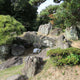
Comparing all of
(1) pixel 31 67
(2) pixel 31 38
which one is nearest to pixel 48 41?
(2) pixel 31 38

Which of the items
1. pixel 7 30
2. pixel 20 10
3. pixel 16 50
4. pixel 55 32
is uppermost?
pixel 20 10

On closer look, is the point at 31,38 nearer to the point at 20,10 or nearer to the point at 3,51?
the point at 3,51

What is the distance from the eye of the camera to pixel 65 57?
17.0ft

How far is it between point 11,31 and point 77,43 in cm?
724

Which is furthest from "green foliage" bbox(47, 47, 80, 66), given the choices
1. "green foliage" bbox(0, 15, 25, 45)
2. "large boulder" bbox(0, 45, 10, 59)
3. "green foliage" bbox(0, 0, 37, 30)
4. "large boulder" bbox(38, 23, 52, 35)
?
"green foliage" bbox(0, 0, 37, 30)

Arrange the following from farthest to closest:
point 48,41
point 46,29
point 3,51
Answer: point 46,29 → point 48,41 → point 3,51

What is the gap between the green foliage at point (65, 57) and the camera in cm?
490

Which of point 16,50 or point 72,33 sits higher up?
point 72,33

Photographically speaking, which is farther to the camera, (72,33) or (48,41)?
(48,41)

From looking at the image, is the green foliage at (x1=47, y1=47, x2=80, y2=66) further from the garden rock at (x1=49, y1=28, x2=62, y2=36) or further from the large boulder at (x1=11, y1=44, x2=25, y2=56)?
the garden rock at (x1=49, y1=28, x2=62, y2=36)

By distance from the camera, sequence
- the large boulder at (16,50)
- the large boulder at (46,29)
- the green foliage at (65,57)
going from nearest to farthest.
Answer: the green foliage at (65,57) < the large boulder at (16,50) < the large boulder at (46,29)

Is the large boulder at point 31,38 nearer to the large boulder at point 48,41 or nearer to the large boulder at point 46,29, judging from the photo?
the large boulder at point 48,41

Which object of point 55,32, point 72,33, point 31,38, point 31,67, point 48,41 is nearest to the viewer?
point 31,67

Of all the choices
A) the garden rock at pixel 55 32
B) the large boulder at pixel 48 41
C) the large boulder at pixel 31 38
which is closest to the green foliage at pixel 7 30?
the large boulder at pixel 31 38
